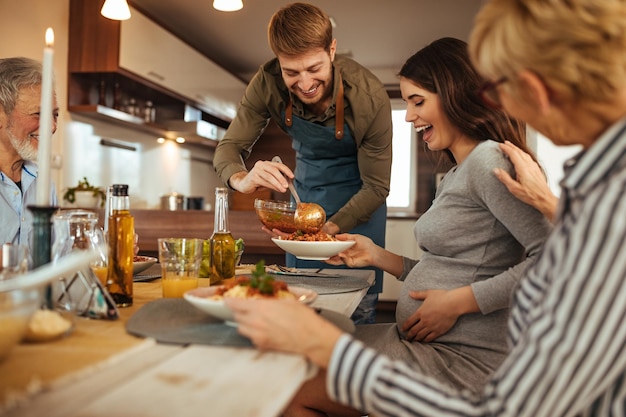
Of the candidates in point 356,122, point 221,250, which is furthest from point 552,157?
point 221,250

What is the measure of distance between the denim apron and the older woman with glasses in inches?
60.3

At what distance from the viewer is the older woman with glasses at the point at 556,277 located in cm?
65

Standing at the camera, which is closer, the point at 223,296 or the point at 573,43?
the point at 573,43

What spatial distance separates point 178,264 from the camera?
4.15 ft

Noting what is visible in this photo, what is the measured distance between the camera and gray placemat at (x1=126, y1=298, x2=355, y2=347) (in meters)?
0.90

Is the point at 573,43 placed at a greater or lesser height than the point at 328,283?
greater

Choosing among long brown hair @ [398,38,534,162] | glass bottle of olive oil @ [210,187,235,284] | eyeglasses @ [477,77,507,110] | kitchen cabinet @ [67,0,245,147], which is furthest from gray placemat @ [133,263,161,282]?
kitchen cabinet @ [67,0,245,147]

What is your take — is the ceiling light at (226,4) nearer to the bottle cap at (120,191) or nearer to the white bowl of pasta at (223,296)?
the bottle cap at (120,191)

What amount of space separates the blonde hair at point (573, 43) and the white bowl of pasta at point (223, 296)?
1.73 feet

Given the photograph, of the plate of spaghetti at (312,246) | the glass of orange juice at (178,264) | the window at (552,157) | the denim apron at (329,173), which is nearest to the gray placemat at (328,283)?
the plate of spaghetti at (312,246)

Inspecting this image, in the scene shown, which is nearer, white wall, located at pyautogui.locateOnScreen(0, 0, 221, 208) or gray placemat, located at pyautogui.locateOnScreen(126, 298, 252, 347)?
gray placemat, located at pyautogui.locateOnScreen(126, 298, 252, 347)

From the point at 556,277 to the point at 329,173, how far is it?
180 cm

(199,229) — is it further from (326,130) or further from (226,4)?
(326,130)

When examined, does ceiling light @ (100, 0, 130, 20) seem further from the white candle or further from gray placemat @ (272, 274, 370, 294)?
the white candle
